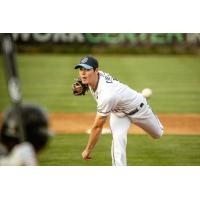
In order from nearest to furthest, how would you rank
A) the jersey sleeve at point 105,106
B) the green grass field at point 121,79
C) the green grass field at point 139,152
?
the jersey sleeve at point 105,106 → the green grass field at point 139,152 → the green grass field at point 121,79

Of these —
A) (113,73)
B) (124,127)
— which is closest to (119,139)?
(124,127)

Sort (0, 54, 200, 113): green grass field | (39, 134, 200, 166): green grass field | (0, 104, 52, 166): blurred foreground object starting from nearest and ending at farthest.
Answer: (0, 104, 52, 166): blurred foreground object, (39, 134, 200, 166): green grass field, (0, 54, 200, 113): green grass field

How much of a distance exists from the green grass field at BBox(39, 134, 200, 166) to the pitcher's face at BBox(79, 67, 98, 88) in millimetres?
765

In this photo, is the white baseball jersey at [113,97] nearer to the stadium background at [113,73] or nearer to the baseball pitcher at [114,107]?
the baseball pitcher at [114,107]

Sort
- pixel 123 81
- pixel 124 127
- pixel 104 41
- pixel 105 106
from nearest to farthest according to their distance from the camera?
pixel 105 106, pixel 124 127, pixel 104 41, pixel 123 81

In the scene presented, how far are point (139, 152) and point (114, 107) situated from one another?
2.68ft

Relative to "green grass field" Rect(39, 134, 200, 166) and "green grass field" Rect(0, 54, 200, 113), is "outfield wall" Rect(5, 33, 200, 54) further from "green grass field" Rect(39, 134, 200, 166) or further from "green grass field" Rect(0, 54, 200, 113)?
"green grass field" Rect(39, 134, 200, 166)

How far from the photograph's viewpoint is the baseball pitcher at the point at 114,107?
4.76 metres

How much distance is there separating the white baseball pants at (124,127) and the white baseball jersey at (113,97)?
0.22ft

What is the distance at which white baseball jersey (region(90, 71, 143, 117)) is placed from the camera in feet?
15.6

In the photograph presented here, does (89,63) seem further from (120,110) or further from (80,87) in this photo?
(120,110)

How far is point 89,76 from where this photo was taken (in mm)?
4875

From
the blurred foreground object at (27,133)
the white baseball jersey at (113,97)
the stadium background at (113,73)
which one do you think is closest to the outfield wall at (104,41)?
the stadium background at (113,73)

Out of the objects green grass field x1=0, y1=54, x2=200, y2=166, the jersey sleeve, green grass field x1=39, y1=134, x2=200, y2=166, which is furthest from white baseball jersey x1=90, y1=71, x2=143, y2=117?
green grass field x1=39, y1=134, x2=200, y2=166
